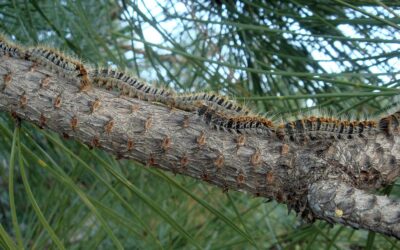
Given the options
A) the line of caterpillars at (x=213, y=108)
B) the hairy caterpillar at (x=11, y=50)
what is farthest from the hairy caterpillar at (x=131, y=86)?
the hairy caterpillar at (x=11, y=50)

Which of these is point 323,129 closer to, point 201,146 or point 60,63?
point 201,146

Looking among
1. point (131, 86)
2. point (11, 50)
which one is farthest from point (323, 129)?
point (11, 50)

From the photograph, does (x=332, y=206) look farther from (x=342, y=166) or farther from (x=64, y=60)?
(x=64, y=60)

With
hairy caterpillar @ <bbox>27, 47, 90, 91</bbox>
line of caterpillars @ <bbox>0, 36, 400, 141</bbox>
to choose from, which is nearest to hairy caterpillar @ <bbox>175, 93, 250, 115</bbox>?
line of caterpillars @ <bbox>0, 36, 400, 141</bbox>

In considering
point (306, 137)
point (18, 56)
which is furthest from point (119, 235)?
point (306, 137)

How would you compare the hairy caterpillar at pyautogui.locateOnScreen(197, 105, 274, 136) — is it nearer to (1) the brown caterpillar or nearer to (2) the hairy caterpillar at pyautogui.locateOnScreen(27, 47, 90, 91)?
(1) the brown caterpillar

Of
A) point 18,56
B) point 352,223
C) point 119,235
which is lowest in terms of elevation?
point 119,235
